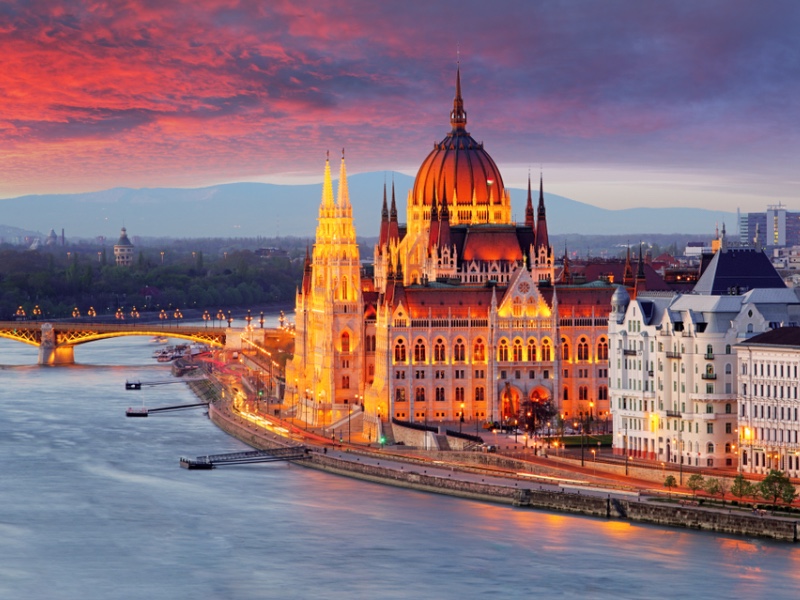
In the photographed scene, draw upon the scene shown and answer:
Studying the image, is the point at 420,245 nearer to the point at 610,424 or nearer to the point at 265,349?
the point at 610,424

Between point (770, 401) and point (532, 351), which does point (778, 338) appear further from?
point (532, 351)

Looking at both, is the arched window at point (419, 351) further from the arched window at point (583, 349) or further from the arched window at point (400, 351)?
the arched window at point (583, 349)

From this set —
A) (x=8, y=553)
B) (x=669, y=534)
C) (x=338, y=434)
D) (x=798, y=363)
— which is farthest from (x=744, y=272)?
(x=8, y=553)

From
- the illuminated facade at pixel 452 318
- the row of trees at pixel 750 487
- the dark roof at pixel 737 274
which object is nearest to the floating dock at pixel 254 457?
the illuminated facade at pixel 452 318

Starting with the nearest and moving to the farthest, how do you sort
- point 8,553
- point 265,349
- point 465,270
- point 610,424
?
point 8,553, point 610,424, point 465,270, point 265,349

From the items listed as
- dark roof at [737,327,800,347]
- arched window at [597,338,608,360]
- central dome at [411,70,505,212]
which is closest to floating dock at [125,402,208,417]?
central dome at [411,70,505,212]

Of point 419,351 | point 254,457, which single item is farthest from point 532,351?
point 254,457
